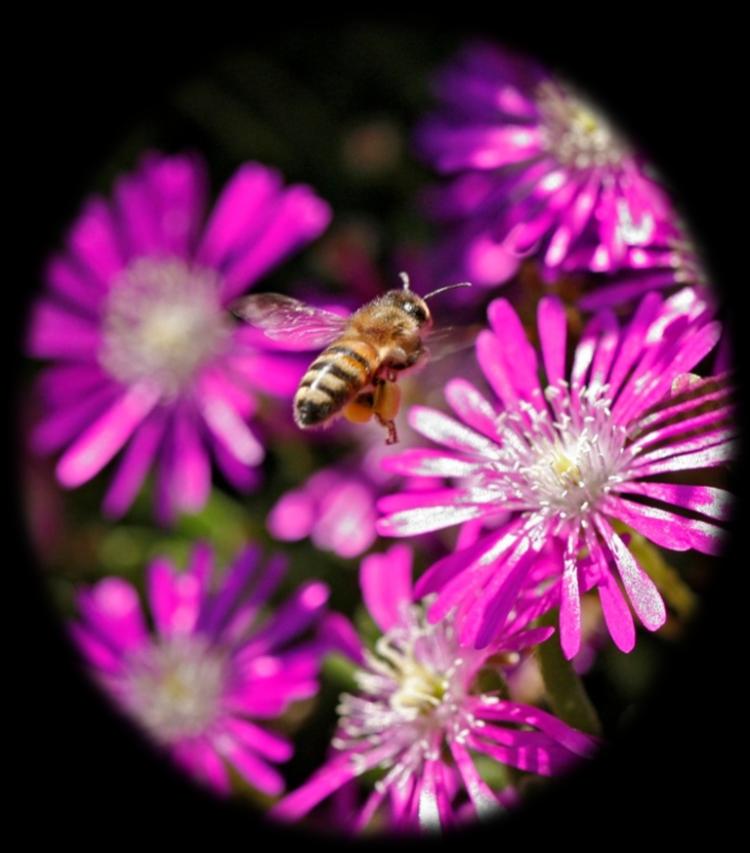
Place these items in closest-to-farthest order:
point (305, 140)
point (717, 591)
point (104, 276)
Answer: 1. point (717, 591)
2. point (104, 276)
3. point (305, 140)

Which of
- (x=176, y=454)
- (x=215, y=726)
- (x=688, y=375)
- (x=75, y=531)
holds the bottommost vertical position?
(x=215, y=726)

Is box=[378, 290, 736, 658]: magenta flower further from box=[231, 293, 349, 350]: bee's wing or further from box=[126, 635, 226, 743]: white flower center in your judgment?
box=[126, 635, 226, 743]: white flower center

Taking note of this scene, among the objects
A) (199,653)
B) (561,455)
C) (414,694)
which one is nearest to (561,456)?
(561,455)

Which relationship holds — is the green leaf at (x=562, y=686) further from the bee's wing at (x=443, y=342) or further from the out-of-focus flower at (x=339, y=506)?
the out-of-focus flower at (x=339, y=506)

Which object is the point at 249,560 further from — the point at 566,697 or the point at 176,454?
the point at 566,697

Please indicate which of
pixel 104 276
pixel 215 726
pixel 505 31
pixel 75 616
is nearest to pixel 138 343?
pixel 104 276

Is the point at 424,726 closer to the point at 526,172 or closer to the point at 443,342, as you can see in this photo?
the point at 443,342

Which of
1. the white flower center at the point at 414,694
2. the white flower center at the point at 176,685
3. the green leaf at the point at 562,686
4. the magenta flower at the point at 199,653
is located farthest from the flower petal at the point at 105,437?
the green leaf at the point at 562,686
